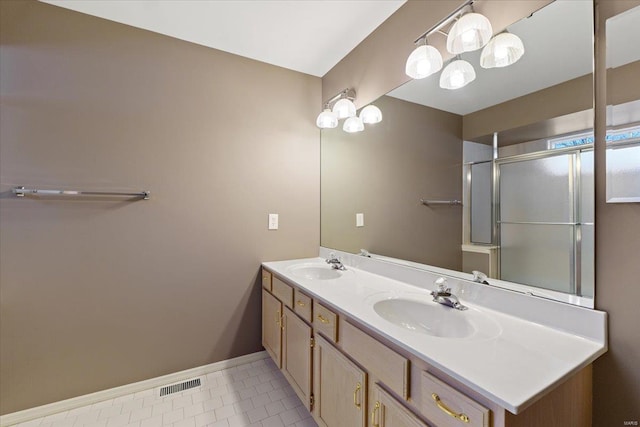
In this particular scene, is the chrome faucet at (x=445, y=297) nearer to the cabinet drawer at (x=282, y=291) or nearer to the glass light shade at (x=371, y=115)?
the cabinet drawer at (x=282, y=291)

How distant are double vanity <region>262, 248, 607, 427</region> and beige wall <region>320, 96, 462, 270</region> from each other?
0.20m

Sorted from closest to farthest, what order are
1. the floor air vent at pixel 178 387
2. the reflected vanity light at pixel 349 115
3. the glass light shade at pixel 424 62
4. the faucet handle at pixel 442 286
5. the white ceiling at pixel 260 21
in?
the faucet handle at pixel 442 286 → the glass light shade at pixel 424 62 → the white ceiling at pixel 260 21 → the floor air vent at pixel 178 387 → the reflected vanity light at pixel 349 115

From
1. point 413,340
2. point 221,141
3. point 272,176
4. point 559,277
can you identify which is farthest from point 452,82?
point 221,141

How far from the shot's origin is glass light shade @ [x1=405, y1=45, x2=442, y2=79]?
1.36 meters

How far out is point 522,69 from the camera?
1119 mm

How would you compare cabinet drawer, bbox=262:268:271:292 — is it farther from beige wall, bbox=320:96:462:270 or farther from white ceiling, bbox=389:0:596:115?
white ceiling, bbox=389:0:596:115

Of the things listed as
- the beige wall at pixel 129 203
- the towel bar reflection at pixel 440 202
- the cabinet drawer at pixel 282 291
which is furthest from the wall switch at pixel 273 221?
the towel bar reflection at pixel 440 202

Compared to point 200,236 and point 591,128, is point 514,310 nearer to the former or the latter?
point 591,128

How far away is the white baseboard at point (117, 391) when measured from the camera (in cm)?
154

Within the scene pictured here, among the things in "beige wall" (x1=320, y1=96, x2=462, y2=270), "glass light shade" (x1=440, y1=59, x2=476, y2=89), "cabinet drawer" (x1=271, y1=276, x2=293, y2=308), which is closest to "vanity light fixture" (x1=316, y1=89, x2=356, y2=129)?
"beige wall" (x1=320, y1=96, x2=462, y2=270)

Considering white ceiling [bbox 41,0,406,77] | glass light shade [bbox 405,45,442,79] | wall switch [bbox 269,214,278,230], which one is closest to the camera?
glass light shade [bbox 405,45,442,79]

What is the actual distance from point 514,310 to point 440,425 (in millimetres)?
576

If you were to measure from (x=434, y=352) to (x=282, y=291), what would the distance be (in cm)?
116

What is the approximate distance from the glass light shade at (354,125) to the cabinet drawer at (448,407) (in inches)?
66.1
